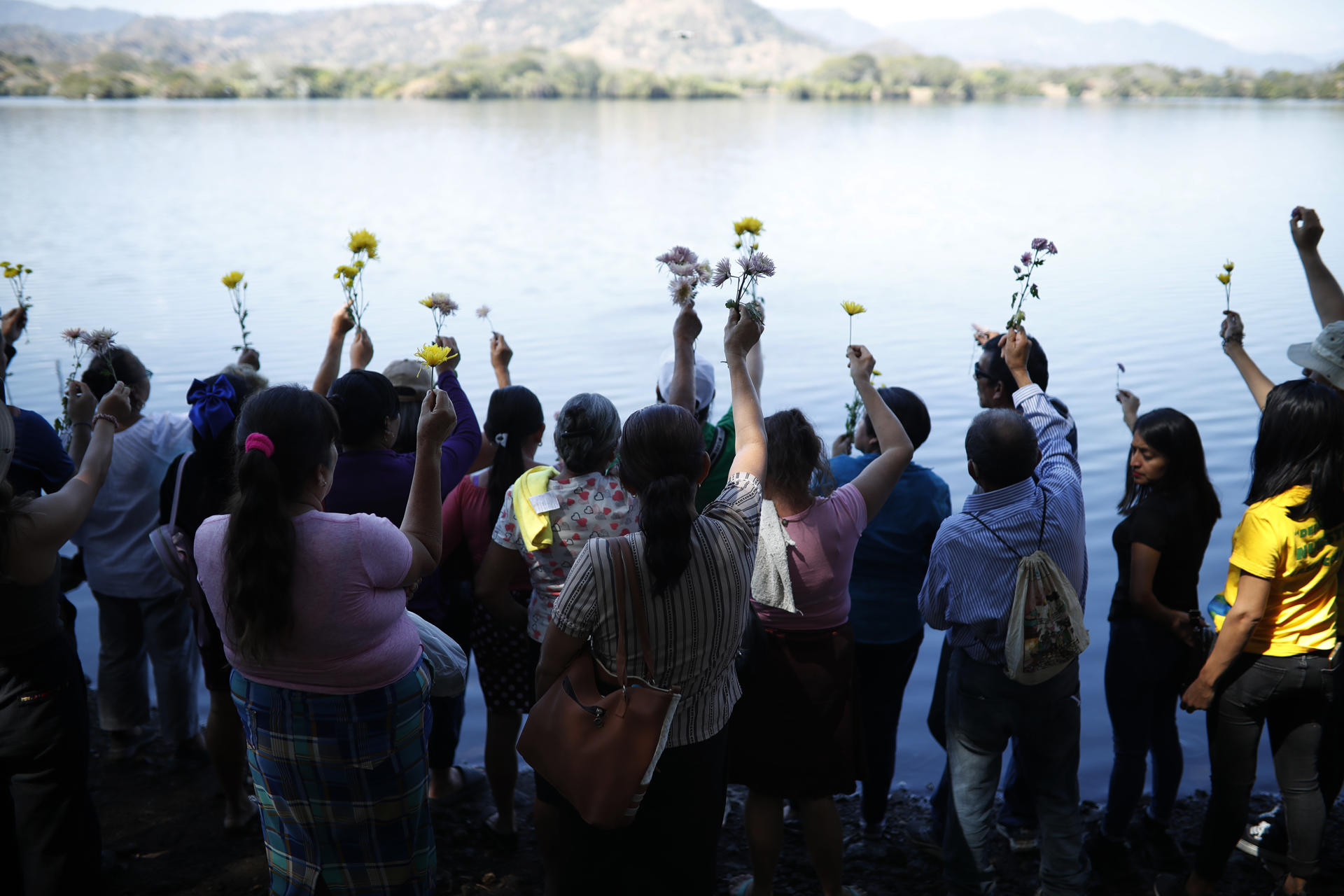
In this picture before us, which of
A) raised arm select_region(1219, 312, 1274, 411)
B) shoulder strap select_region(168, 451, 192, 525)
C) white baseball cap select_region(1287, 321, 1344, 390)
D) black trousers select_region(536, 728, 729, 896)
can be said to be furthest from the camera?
raised arm select_region(1219, 312, 1274, 411)

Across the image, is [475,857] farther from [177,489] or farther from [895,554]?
[895,554]

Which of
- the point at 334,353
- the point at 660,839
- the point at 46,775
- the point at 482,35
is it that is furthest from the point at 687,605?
the point at 482,35

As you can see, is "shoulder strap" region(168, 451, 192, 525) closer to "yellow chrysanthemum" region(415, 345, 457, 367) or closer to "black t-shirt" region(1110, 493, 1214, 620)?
"yellow chrysanthemum" region(415, 345, 457, 367)

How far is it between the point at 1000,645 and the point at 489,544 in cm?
156

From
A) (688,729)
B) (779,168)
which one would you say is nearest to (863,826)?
(688,729)

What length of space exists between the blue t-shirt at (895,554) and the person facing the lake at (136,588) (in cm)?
249


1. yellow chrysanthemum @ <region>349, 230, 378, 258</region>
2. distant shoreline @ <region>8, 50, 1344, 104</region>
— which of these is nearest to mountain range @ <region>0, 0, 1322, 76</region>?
distant shoreline @ <region>8, 50, 1344, 104</region>

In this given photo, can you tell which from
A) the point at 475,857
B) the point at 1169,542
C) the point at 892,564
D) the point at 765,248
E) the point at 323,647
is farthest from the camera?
the point at 765,248

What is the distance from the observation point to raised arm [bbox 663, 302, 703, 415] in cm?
290

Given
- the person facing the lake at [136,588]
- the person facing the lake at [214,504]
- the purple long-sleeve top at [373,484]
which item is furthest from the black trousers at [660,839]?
the person facing the lake at [136,588]

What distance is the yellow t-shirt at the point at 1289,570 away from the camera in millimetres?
2766

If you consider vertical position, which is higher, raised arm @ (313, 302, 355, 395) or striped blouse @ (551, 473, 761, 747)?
raised arm @ (313, 302, 355, 395)

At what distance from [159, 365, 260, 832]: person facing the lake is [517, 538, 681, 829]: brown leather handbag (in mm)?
1197

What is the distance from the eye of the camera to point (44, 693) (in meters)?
2.70
